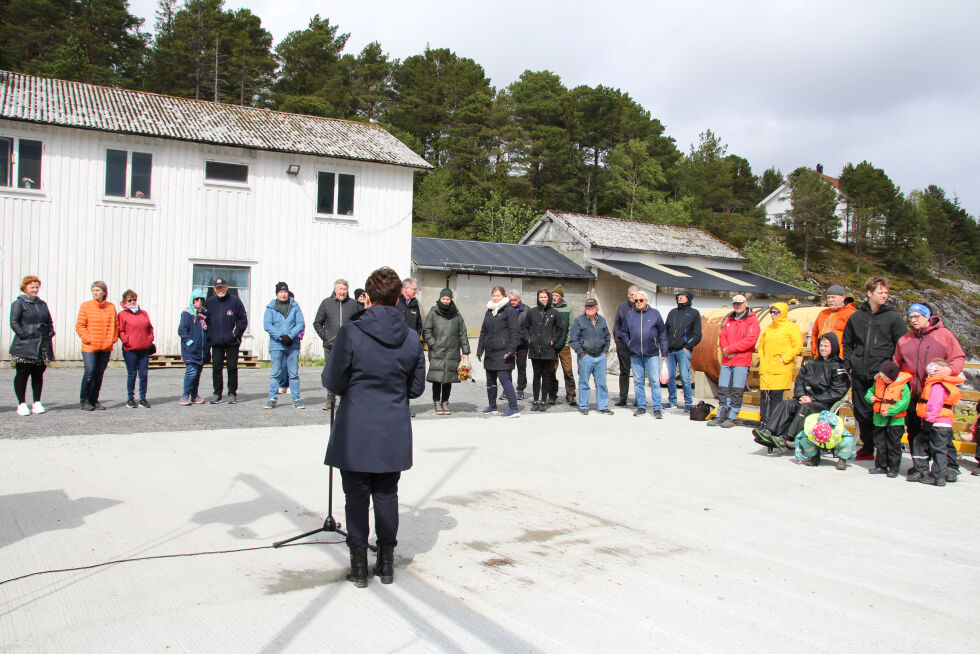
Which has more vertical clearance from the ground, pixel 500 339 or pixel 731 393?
pixel 500 339

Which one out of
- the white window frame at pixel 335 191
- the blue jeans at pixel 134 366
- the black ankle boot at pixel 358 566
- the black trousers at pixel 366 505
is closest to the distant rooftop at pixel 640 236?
the white window frame at pixel 335 191

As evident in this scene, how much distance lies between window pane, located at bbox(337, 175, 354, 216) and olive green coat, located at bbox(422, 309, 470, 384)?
11809 mm

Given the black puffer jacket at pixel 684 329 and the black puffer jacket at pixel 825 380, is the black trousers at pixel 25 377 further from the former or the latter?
the black puffer jacket at pixel 825 380

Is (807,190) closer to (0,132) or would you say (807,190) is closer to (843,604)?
(0,132)

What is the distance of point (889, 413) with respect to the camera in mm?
7695

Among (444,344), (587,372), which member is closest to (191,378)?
(444,344)

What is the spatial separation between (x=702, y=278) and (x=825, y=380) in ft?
69.7

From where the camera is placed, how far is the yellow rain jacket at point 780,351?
981cm

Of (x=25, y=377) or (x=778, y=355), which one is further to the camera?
(x=778, y=355)

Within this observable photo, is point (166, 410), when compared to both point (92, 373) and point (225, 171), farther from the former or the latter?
point (225, 171)

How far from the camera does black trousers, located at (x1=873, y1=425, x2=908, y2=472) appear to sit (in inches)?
309

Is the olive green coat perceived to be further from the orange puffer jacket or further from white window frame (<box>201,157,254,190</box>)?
white window frame (<box>201,157,254,190</box>)

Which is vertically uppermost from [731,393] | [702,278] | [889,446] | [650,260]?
[650,260]

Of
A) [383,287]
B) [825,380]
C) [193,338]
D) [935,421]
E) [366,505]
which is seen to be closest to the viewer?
[366,505]
